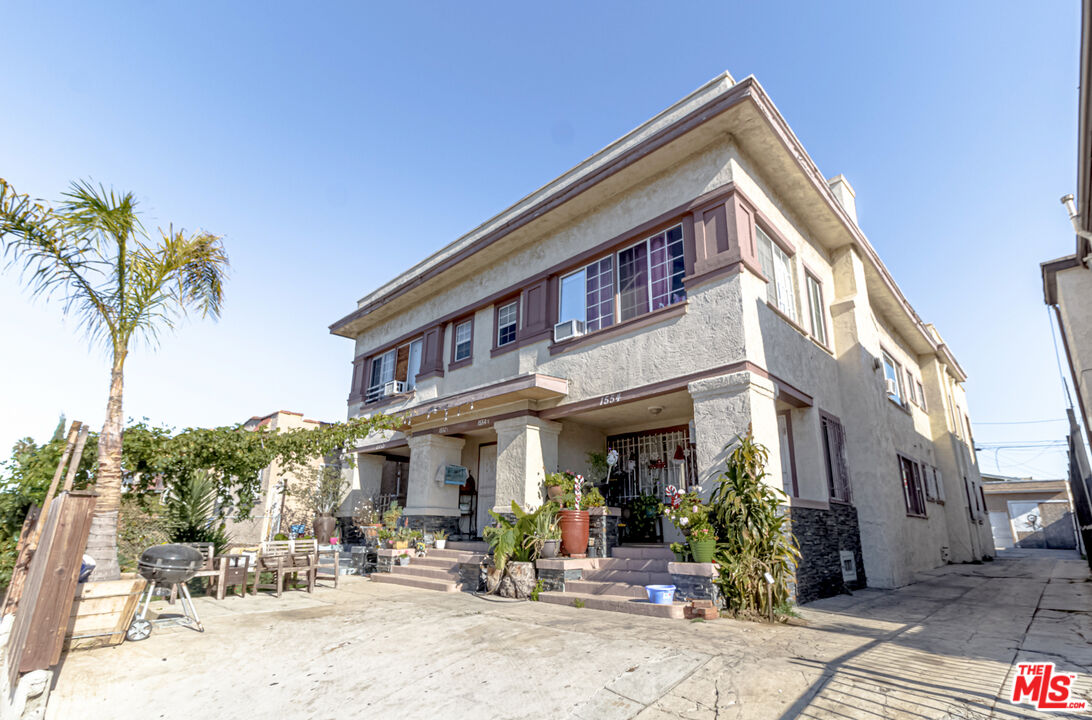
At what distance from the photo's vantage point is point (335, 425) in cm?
955

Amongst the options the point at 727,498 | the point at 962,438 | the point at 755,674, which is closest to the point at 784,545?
the point at 727,498

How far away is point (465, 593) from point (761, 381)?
5.87m

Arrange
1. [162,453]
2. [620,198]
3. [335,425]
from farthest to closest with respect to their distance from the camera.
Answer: [620,198], [335,425], [162,453]

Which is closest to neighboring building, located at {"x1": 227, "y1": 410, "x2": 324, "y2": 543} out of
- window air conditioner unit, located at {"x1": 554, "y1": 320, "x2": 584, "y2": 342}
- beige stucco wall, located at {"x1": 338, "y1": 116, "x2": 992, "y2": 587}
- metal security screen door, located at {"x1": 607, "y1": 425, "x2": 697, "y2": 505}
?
beige stucco wall, located at {"x1": 338, "y1": 116, "x2": 992, "y2": 587}

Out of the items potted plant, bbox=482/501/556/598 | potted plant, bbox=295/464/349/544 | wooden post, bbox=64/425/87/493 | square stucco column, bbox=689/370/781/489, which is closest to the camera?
wooden post, bbox=64/425/87/493

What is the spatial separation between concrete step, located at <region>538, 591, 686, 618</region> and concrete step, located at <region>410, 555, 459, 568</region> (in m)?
2.96

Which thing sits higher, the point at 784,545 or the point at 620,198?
the point at 620,198

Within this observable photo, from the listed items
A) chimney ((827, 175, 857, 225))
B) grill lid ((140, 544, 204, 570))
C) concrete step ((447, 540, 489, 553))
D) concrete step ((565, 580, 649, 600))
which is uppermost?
→ chimney ((827, 175, 857, 225))

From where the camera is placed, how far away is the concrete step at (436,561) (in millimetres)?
10555

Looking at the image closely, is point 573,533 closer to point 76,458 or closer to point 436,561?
point 436,561

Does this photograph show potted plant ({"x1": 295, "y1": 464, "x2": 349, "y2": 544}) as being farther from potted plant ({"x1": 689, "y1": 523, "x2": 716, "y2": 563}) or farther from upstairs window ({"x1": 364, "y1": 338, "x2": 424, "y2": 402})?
potted plant ({"x1": 689, "y1": 523, "x2": 716, "y2": 563})

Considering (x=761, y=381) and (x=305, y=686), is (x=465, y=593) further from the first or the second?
(x=761, y=381)

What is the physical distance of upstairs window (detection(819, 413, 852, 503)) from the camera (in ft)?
32.8

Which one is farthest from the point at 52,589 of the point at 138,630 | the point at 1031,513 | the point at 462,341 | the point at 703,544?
the point at 1031,513
